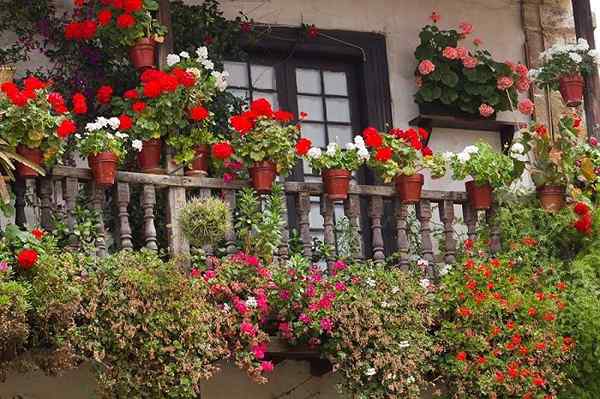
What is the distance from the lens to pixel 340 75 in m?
12.5

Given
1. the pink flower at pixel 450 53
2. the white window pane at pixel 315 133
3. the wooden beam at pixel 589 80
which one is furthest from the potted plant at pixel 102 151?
the wooden beam at pixel 589 80

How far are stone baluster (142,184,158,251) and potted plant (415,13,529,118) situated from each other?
3.17 m

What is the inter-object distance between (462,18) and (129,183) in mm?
4117

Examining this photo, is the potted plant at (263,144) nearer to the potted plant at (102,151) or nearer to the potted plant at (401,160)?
the potted plant at (401,160)

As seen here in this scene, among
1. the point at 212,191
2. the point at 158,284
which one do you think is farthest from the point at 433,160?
the point at 158,284

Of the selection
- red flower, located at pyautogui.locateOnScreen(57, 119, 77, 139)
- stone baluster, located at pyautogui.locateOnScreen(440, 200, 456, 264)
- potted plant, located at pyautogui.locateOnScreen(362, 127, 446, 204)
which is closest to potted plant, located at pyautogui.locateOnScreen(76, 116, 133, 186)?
red flower, located at pyautogui.locateOnScreen(57, 119, 77, 139)

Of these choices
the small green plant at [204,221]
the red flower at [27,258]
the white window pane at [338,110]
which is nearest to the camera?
the red flower at [27,258]

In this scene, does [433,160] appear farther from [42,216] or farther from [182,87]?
[42,216]

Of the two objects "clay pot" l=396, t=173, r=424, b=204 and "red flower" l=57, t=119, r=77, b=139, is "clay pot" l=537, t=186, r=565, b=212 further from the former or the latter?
"red flower" l=57, t=119, r=77, b=139

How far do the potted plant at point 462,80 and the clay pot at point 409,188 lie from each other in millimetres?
1823

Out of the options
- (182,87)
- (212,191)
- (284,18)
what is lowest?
(212,191)

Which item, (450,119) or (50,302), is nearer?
(50,302)

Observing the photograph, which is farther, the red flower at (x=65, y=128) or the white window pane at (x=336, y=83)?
the white window pane at (x=336, y=83)

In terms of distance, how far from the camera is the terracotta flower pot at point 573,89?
11742mm
